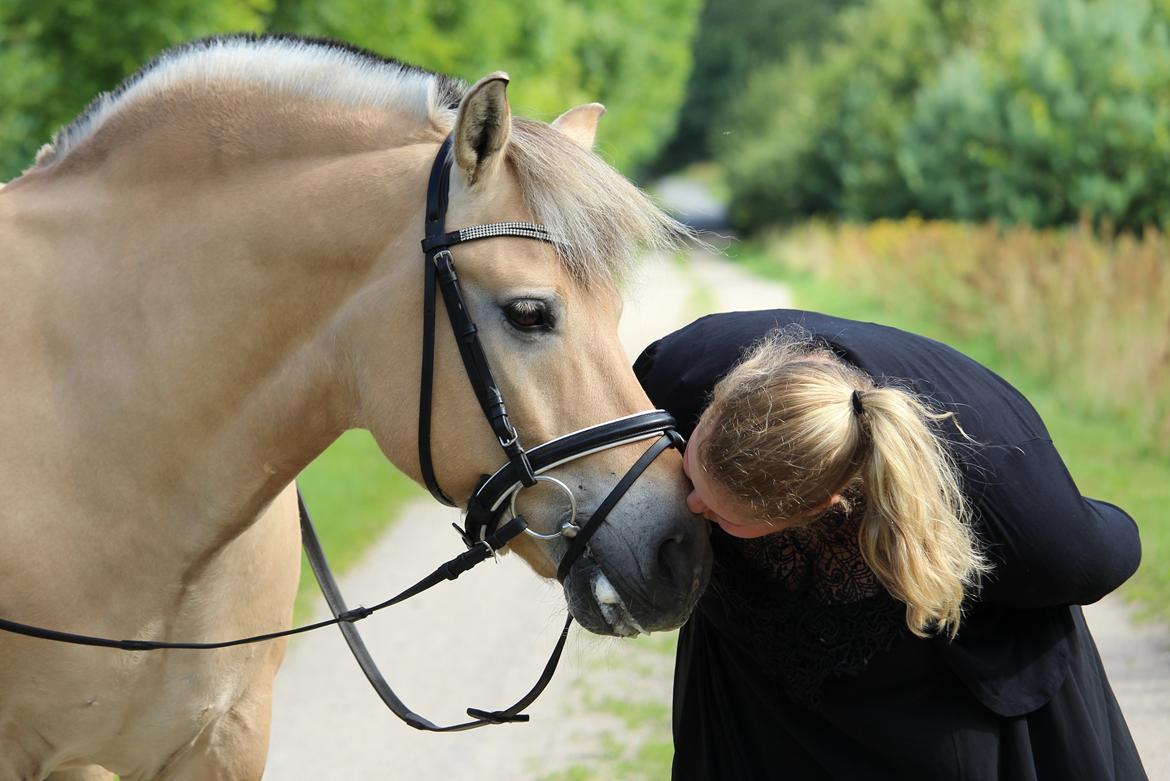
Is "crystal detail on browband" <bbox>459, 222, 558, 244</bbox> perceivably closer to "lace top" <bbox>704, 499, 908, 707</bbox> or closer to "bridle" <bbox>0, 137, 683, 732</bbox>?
"bridle" <bbox>0, 137, 683, 732</bbox>

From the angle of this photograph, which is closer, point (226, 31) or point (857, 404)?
point (857, 404)

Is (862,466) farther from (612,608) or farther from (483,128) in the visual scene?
(483,128)

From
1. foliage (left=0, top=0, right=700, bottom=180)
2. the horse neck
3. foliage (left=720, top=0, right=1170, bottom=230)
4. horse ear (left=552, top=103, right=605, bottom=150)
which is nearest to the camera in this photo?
the horse neck

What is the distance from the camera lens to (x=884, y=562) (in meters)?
2.23

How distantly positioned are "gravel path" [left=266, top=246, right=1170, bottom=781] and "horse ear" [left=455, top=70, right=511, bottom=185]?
48.4 inches

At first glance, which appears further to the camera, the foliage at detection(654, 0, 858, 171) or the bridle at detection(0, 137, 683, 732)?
the foliage at detection(654, 0, 858, 171)

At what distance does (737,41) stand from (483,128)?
193 feet

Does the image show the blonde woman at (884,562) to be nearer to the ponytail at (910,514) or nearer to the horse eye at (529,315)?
the ponytail at (910,514)

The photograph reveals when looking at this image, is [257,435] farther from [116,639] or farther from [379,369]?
[116,639]

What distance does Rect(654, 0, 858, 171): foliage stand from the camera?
57312 mm

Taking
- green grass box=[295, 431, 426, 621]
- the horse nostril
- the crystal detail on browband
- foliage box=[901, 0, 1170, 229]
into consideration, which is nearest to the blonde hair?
the horse nostril

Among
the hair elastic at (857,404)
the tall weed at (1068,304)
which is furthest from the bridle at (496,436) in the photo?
the tall weed at (1068,304)

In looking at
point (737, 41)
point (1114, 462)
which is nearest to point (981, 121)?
point (1114, 462)

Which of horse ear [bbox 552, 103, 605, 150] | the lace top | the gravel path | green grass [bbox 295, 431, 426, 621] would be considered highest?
horse ear [bbox 552, 103, 605, 150]
